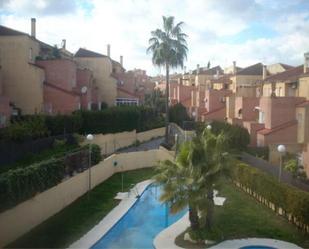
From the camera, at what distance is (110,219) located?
22094 mm

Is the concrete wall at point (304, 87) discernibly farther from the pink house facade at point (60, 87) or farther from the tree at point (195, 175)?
the tree at point (195, 175)

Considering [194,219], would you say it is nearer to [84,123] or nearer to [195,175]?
[195,175]

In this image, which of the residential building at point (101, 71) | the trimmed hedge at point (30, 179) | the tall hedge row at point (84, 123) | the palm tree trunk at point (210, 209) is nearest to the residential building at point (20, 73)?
the tall hedge row at point (84, 123)

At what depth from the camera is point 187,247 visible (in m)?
17.8

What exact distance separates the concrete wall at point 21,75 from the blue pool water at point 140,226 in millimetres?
18082

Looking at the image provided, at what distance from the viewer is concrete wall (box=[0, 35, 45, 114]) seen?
130 feet

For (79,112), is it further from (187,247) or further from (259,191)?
(187,247)

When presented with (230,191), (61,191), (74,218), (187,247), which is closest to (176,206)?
(187,247)

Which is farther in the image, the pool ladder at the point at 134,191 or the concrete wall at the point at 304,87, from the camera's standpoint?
the concrete wall at the point at 304,87

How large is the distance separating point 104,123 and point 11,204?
2590cm

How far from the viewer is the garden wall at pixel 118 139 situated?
41.4m

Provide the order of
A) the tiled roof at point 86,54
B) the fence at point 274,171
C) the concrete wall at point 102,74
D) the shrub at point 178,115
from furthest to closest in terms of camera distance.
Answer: the shrub at point 178,115, the tiled roof at point 86,54, the concrete wall at point 102,74, the fence at point 274,171

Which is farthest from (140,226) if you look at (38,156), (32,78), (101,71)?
(101,71)

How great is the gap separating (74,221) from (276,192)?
33.6 ft
